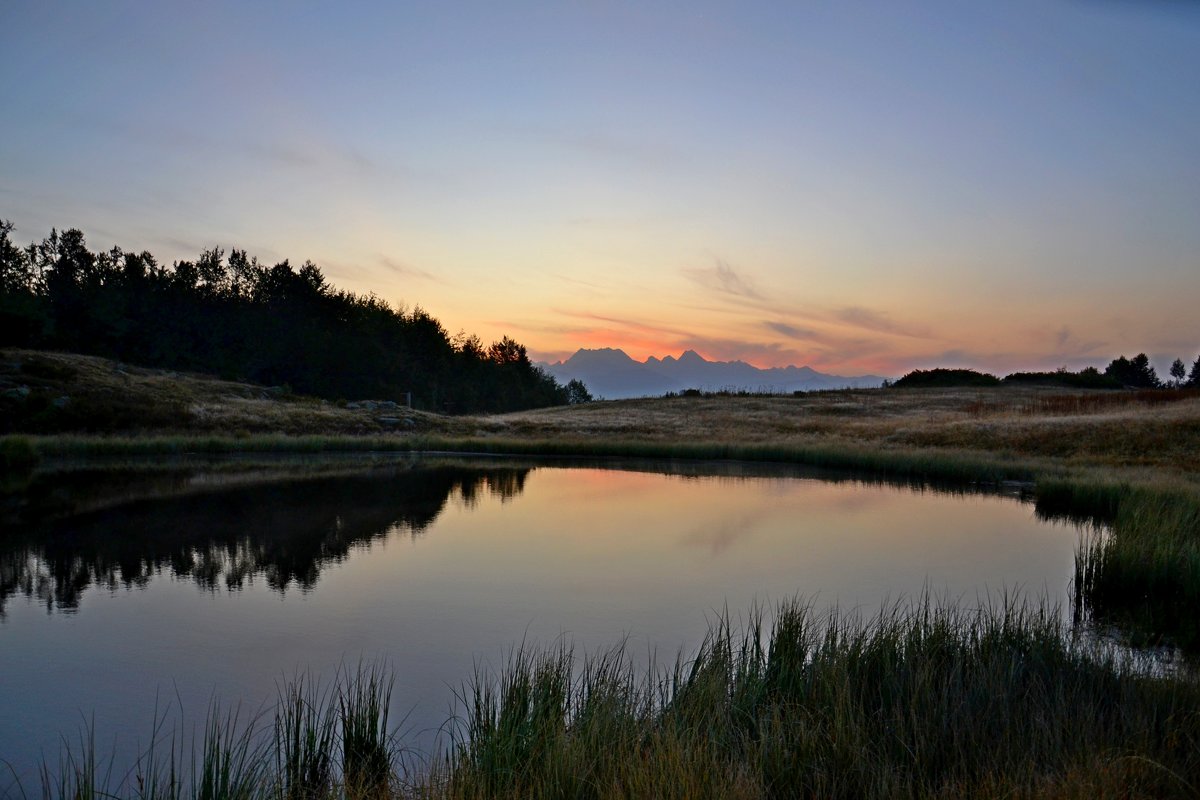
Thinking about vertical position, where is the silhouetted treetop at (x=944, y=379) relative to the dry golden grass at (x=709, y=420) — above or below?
above

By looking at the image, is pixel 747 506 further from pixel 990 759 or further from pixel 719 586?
pixel 990 759

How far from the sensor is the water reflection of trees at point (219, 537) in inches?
464

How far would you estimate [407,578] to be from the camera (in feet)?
39.9

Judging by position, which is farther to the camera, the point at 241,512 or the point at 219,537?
the point at 241,512

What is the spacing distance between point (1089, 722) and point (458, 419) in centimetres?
4955

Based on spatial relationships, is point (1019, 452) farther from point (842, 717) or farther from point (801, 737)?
point (801, 737)

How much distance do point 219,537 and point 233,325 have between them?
59.5 meters

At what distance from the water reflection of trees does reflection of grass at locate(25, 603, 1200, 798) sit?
6516 millimetres

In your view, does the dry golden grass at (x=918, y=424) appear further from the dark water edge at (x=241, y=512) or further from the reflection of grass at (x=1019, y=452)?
the dark water edge at (x=241, y=512)

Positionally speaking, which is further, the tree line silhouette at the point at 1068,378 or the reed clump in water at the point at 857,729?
the tree line silhouette at the point at 1068,378

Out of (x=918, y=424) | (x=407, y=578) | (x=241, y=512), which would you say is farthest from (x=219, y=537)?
(x=918, y=424)

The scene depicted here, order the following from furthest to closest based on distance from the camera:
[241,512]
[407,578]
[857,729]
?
[241,512], [407,578], [857,729]

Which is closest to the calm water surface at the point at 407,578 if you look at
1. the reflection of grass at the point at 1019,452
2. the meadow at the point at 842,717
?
the meadow at the point at 842,717

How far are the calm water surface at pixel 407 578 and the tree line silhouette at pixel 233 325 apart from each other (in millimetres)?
45063
